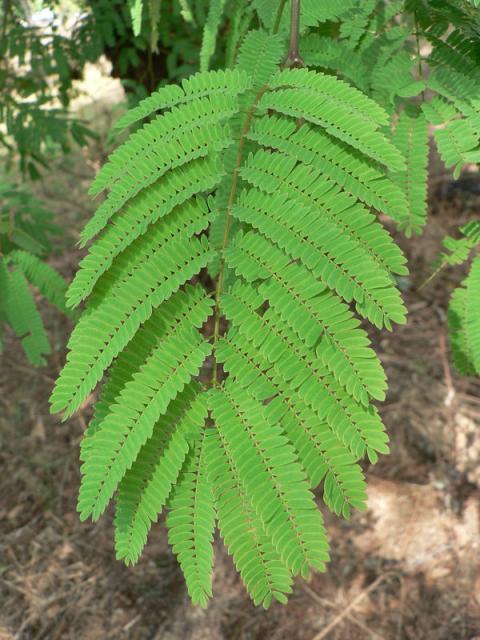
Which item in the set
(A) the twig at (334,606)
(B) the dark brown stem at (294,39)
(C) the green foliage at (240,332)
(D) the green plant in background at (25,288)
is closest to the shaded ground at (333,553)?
(A) the twig at (334,606)

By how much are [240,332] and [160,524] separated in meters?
2.89

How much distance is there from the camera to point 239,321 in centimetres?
105

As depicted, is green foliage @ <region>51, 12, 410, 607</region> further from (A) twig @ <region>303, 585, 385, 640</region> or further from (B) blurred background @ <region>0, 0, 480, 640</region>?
(A) twig @ <region>303, 585, 385, 640</region>

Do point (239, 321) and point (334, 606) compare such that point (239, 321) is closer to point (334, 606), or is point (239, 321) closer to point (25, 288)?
point (25, 288)

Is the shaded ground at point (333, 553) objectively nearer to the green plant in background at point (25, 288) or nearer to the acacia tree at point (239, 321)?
the green plant in background at point (25, 288)

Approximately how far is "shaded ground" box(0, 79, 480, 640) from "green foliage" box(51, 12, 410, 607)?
2427mm


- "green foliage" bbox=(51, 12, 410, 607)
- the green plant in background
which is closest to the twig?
the green plant in background

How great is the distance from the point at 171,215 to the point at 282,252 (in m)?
0.24

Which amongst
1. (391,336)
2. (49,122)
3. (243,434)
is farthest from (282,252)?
(391,336)

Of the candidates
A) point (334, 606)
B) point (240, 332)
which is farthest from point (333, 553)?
point (240, 332)

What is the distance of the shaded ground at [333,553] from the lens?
3066 mm

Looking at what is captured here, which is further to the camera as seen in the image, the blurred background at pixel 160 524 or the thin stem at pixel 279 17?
the blurred background at pixel 160 524

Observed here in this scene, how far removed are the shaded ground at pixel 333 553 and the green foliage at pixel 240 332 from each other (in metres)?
2.43

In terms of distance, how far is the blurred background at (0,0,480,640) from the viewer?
3.04 metres
